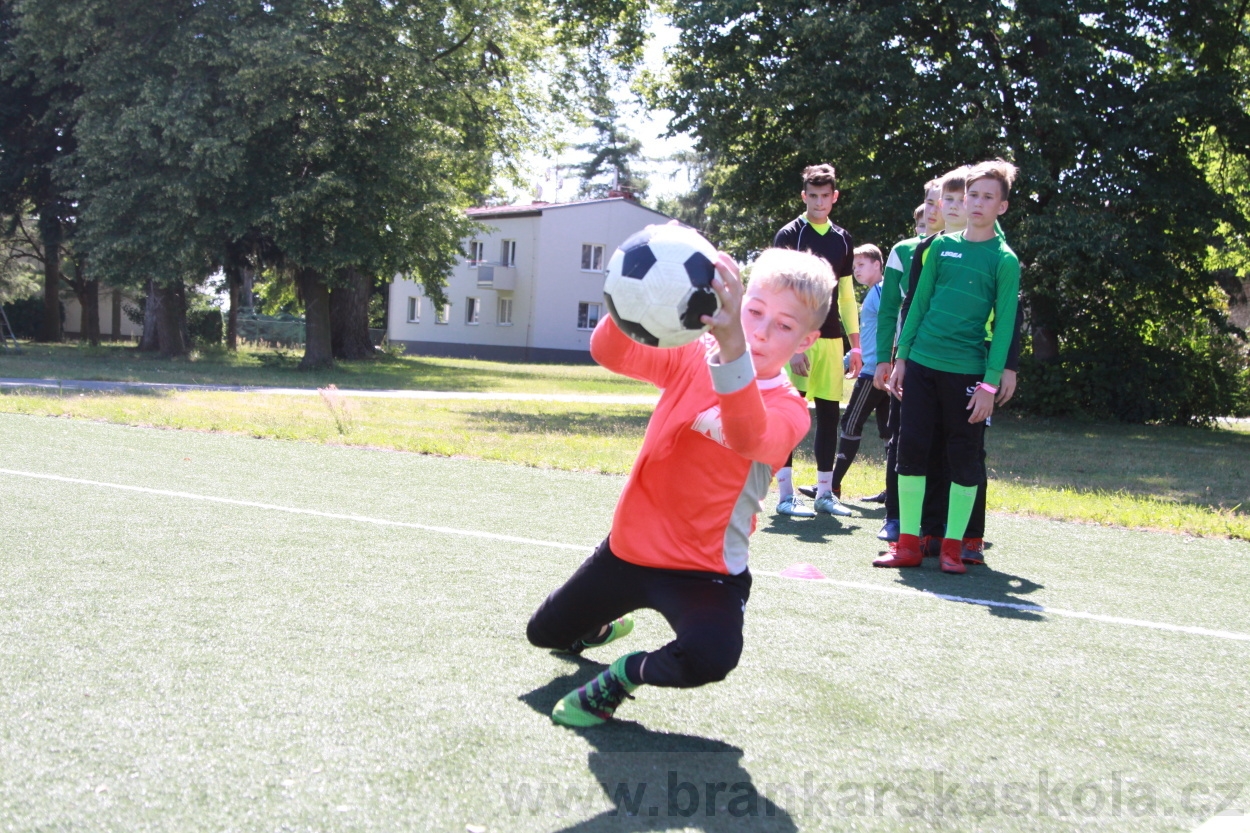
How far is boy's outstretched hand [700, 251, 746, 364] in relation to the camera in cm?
254

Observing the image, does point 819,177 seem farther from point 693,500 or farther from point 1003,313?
point 693,500

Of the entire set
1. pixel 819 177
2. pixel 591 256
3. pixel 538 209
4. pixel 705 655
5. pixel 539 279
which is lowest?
pixel 705 655

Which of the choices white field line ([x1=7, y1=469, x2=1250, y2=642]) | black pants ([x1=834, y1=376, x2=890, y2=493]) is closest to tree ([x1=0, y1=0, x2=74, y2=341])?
white field line ([x1=7, y1=469, x2=1250, y2=642])

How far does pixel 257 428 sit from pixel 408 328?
5149cm

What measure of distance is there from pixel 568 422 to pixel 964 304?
986cm

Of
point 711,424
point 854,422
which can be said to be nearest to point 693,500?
point 711,424

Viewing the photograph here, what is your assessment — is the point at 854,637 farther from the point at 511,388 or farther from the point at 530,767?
the point at 511,388

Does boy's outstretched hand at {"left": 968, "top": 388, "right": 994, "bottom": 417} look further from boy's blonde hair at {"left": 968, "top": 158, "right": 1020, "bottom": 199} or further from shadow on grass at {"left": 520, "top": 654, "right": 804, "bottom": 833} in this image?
shadow on grass at {"left": 520, "top": 654, "right": 804, "bottom": 833}

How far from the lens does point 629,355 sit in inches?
124

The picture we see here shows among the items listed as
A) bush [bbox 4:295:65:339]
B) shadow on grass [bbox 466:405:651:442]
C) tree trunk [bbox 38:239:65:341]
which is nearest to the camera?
shadow on grass [bbox 466:405:651:442]

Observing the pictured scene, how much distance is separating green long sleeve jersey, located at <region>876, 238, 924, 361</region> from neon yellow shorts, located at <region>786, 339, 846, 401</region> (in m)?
0.76

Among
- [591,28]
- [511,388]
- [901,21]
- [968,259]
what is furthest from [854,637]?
[591,28]

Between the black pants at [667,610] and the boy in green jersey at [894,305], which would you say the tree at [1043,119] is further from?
the black pants at [667,610]

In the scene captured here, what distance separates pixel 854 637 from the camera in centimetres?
421
